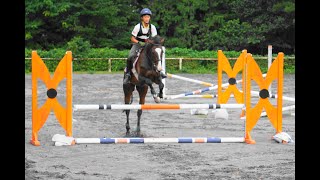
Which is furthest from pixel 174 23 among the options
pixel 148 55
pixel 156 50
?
pixel 156 50

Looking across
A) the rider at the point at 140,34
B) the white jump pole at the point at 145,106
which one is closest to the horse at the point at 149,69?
the rider at the point at 140,34

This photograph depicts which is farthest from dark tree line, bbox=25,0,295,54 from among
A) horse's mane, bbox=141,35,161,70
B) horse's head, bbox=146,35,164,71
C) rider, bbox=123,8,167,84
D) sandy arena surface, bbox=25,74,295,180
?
horse's head, bbox=146,35,164,71

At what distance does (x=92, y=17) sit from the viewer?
151 ft

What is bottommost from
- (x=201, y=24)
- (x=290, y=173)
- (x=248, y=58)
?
(x=290, y=173)

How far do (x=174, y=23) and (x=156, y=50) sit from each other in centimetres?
3630

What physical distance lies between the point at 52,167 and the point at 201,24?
1504 inches

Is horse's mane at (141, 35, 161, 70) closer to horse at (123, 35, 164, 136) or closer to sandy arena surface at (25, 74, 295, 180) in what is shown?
horse at (123, 35, 164, 136)

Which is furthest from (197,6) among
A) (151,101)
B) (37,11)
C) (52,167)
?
(52,167)

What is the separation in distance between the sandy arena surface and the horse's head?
1385mm

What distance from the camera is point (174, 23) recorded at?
4769cm

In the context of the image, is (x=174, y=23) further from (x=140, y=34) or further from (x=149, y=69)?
(x=149, y=69)

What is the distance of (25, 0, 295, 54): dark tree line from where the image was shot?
43219 mm

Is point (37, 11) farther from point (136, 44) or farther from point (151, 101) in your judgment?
point (136, 44)

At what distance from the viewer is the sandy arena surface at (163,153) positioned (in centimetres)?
863
